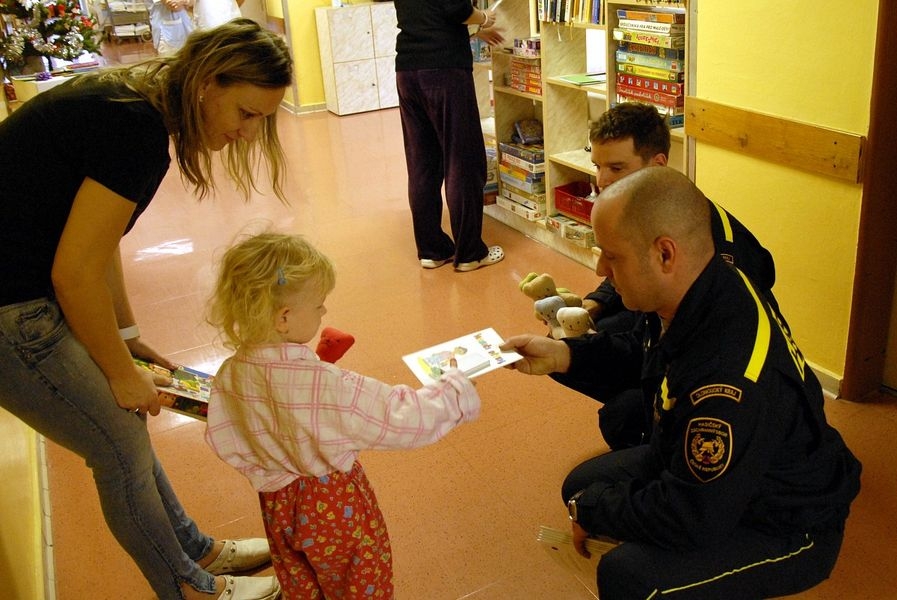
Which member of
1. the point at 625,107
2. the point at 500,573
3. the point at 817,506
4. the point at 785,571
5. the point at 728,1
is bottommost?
the point at 500,573

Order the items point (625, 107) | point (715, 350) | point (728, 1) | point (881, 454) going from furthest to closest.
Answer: point (728, 1) → point (881, 454) → point (625, 107) → point (715, 350)

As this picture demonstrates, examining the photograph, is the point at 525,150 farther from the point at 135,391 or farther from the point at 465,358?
the point at 135,391

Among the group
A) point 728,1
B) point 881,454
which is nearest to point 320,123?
point 728,1

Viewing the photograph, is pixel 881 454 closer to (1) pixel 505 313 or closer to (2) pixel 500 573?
(2) pixel 500 573

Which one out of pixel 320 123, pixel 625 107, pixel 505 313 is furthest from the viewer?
pixel 320 123

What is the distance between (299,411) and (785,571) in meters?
1.00

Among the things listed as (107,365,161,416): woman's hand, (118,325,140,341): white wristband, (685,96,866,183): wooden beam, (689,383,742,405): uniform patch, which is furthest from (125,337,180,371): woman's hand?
(685,96,866,183): wooden beam

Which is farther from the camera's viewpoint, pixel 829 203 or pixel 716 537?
pixel 829 203

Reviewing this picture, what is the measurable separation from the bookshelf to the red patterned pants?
2.63 m

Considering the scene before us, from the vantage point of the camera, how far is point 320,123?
27.3ft

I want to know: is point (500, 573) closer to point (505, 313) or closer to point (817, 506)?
point (817, 506)

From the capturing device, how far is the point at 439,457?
283 centimetres

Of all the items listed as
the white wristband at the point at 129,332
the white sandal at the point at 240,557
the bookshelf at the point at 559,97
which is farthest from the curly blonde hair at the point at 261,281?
the bookshelf at the point at 559,97

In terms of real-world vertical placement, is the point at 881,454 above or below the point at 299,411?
below
